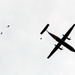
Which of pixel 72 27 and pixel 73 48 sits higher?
pixel 72 27

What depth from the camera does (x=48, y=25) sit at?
11525 cm

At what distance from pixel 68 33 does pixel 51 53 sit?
16.1 meters

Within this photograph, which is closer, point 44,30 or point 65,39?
point 44,30

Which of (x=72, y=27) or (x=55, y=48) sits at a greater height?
(x=72, y=27)

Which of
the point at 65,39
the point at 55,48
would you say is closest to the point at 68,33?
the point at 65,39

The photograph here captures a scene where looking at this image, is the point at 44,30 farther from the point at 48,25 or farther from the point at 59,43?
the point at 59,43

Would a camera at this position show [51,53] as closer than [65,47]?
No

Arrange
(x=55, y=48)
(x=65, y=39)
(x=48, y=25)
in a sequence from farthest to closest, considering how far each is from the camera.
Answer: (x=55, y=48), (x=65, y=39), (x=48, y=25)

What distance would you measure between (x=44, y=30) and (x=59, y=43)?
14351 millimetres

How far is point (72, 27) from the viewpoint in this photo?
412 ft

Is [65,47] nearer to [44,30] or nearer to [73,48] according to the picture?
[73,48]

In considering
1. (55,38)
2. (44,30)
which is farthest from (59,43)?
(44,30)

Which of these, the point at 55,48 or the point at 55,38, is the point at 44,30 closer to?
Answer: the point at 55,38

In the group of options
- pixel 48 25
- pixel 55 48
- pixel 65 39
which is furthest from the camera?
pixel 55 48
